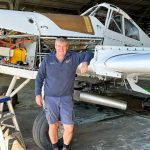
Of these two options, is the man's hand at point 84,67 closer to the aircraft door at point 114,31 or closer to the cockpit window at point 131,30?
the aircraft door at point 114,31

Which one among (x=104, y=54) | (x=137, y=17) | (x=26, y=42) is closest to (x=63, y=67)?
(x=104, y=54)

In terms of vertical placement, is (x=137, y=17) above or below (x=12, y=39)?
above

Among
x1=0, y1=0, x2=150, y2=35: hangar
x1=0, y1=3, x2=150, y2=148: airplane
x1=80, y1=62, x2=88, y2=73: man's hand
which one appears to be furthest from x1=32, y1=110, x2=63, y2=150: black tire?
x1=0, y1=0, x2=150, y2=35: hangar

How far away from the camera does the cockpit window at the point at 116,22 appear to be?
5.95 m

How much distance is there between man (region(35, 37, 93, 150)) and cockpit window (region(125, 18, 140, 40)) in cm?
236

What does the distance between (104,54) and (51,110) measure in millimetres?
1213

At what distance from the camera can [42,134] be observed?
14.6 ft

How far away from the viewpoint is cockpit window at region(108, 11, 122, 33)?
234 inches

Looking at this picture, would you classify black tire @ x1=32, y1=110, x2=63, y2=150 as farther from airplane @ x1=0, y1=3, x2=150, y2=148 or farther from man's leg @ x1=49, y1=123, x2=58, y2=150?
man's leg @ x1=49, y1=123, x2=58, y2=150

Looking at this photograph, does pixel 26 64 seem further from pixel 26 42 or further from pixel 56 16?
pixel 56 16

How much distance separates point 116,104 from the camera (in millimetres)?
5738

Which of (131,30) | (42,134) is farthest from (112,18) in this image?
(42,134)

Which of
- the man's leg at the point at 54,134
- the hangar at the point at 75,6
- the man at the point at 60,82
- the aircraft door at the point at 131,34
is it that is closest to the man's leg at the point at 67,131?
the man at the point at 60,82

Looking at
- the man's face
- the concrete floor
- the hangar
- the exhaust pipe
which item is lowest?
the concrete floor
